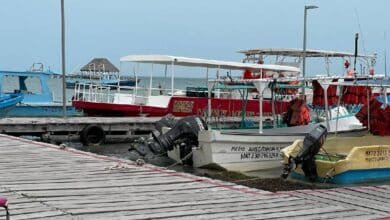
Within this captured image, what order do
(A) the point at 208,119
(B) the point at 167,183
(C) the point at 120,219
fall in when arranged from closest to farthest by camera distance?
(C) the point at 120,219 → (B) the point at 167,183 → (A) the point at 208,119

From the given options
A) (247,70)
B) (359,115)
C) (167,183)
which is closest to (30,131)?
(247,70)

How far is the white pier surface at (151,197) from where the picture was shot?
260 inches

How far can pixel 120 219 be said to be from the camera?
20.5 ft

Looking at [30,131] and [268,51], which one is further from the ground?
[268,51]

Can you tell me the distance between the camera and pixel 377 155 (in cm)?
1343

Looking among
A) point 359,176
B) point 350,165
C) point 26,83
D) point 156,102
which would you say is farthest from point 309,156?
point 26,83

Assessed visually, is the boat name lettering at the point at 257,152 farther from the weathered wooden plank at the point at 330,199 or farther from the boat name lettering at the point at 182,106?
the boat name lettering at the point at 182,106

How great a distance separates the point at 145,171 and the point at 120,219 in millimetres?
3480

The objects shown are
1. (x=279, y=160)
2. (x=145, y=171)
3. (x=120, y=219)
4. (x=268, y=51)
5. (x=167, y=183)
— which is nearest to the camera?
(x=120, y=219)

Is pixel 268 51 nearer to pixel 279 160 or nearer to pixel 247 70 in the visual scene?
pixel 247 70

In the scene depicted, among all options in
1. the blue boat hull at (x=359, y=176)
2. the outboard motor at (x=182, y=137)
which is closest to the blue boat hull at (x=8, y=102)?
the outboard motor at (x=182, y=137)

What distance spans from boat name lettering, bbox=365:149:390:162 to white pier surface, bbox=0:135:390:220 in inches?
175

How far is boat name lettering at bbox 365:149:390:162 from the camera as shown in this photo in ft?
43.5

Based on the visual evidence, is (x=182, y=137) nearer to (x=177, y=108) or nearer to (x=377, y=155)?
(x=377, y=155)
